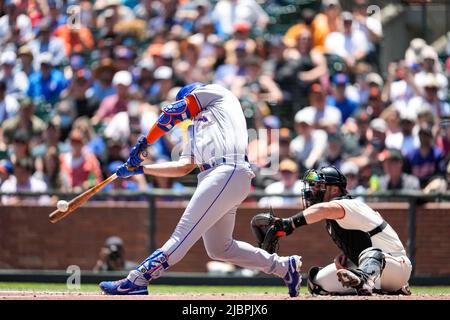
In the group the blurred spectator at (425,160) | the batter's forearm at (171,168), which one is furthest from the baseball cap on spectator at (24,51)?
the batter's forearm at (171,168)

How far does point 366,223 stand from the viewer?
7.81m

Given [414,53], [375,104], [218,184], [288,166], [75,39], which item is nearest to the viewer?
[218,184]

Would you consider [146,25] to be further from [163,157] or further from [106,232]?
[106,232]

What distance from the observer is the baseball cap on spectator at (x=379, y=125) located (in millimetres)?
13008

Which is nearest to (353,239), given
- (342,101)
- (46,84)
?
(342,101)

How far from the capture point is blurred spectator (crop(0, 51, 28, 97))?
15.3 metres

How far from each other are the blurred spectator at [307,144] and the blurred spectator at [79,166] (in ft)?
8.28

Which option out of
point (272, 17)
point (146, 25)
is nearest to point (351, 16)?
point (272, 17)

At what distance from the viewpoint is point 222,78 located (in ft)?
46.5

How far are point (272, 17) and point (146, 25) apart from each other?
6.24 feet

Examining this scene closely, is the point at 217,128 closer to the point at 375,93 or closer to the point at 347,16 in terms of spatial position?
the point at 375,93

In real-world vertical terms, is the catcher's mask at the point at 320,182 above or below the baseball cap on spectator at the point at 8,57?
below

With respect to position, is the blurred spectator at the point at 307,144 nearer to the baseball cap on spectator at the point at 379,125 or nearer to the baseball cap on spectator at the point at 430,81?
the baseball cap on spectator at the point at 379,125

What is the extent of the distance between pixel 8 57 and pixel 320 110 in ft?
16.9
